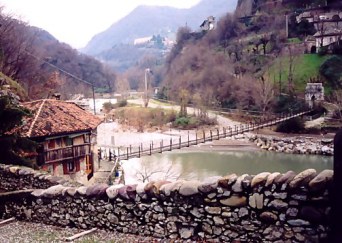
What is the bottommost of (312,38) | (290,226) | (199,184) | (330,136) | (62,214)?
(330,136)

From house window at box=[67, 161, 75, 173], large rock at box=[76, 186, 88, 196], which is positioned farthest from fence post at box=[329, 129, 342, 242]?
house window at box=[67, 161, 75, 173]

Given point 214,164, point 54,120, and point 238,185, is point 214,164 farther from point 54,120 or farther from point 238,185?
point 238,185

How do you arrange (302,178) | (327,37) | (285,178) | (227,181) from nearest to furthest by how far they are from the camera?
(302,178) → (285,178) → (227,181) → (327,37)

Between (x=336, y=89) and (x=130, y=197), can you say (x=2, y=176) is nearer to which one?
(x=130, y=197)

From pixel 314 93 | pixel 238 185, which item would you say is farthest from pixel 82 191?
pixel 314 93

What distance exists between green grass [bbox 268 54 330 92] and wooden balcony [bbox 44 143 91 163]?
35792 mm

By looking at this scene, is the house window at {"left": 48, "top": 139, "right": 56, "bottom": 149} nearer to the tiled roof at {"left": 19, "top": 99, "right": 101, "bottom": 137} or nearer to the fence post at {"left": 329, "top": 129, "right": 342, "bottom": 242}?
the tiled roof at {"left": 19, "top": 99, "right": 101, "bottom": 137}

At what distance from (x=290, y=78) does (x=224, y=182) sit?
48.1 m

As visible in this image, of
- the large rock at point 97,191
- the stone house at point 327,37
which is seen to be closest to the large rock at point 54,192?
the large rock at point 97,191

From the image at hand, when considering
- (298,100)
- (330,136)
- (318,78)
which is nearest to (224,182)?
(330,136)

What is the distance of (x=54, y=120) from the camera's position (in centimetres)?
1952

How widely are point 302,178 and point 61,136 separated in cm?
1622

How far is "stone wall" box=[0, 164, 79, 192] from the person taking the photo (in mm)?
8500

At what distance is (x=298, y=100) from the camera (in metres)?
47.2
